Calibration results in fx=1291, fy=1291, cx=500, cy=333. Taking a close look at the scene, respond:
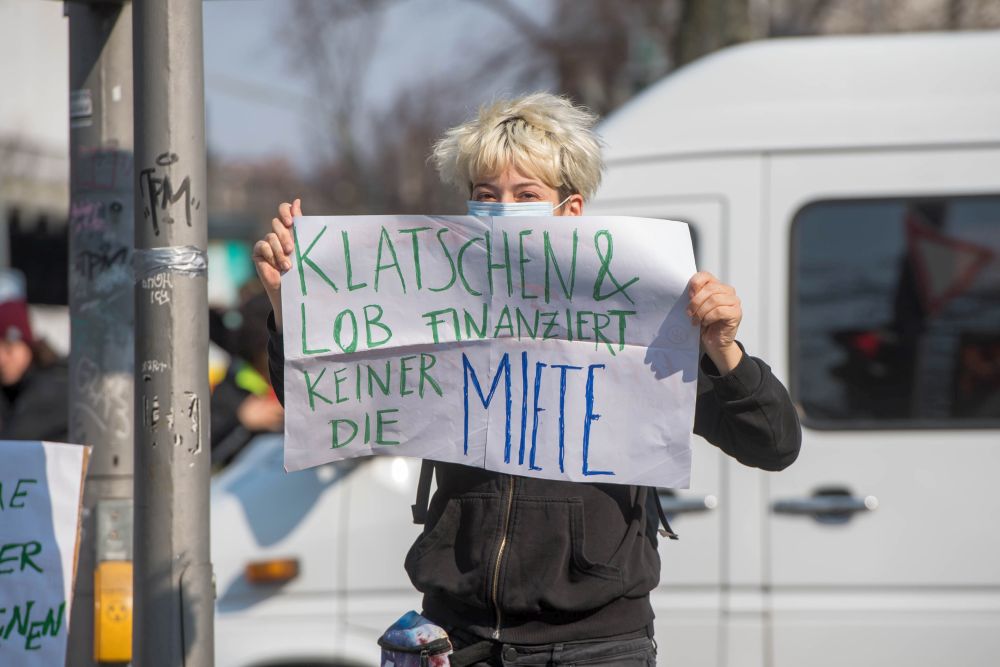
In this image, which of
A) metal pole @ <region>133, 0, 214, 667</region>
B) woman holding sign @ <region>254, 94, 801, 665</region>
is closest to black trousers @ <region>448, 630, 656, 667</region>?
woman holding sign @ <region>254, 94, 801, 665</region>

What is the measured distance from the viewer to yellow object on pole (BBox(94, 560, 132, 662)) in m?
3.16

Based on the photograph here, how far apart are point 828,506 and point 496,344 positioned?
1.84 meters

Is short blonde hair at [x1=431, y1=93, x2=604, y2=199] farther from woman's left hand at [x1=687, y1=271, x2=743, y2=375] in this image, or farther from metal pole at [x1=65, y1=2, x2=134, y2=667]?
metal pole at [x1=65, y1=2, x2=134, y2=667]

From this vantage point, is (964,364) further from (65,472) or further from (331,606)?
(65,472)

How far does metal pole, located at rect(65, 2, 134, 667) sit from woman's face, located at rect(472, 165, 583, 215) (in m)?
1.03

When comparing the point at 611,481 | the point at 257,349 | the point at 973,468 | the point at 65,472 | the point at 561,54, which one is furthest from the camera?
the point at 561,54

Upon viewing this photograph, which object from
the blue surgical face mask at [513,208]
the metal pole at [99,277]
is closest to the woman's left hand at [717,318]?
the blue surgical face mask at [513,208]

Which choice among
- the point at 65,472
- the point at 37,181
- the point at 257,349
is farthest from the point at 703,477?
the point at 37,181

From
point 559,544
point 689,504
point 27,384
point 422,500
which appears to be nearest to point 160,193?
point 422,500

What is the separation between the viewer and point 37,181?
2762cm

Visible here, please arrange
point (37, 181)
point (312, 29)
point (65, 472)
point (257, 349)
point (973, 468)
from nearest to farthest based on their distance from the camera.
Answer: point (65, 472) → point (973, 468) → point (257, 349) → point (312, 29) → point (37, 181)

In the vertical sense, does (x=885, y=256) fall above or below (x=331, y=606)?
above

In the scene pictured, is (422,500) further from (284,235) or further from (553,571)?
(284,235)

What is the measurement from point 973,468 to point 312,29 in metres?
20.1
